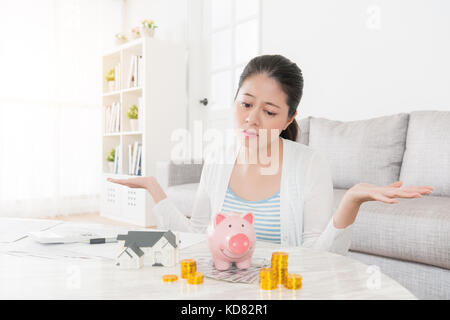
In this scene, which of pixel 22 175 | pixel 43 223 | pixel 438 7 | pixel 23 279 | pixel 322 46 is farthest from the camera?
pixel 22 175

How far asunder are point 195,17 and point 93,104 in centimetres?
136

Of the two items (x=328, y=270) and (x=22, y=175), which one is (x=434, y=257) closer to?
(x=328, y=270)

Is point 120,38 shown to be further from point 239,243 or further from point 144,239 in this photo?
point 239,243

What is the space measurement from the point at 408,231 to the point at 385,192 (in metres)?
0.84

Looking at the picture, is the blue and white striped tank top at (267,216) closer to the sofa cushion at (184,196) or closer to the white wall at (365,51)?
the sofa cushion at (184,196)

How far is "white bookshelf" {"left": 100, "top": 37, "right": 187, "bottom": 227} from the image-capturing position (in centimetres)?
331

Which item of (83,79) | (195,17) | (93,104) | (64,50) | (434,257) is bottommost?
(434,257)

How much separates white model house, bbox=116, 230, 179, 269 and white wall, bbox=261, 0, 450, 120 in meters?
1.91

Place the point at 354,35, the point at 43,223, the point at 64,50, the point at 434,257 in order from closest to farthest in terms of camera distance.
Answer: the point at 43,223 → the point at 434,257 → the point at 354,35 → the point at 64,50

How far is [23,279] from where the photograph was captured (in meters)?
0.62

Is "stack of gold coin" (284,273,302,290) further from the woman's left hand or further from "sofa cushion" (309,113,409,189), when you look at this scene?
"sofa cushion" (309,113,409,189)

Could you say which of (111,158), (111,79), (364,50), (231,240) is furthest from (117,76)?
(231,240)

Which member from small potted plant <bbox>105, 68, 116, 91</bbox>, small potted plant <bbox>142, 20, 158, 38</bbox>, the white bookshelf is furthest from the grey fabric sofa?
small potted plant <bbox>105, 68, 116, 91</bbox>
